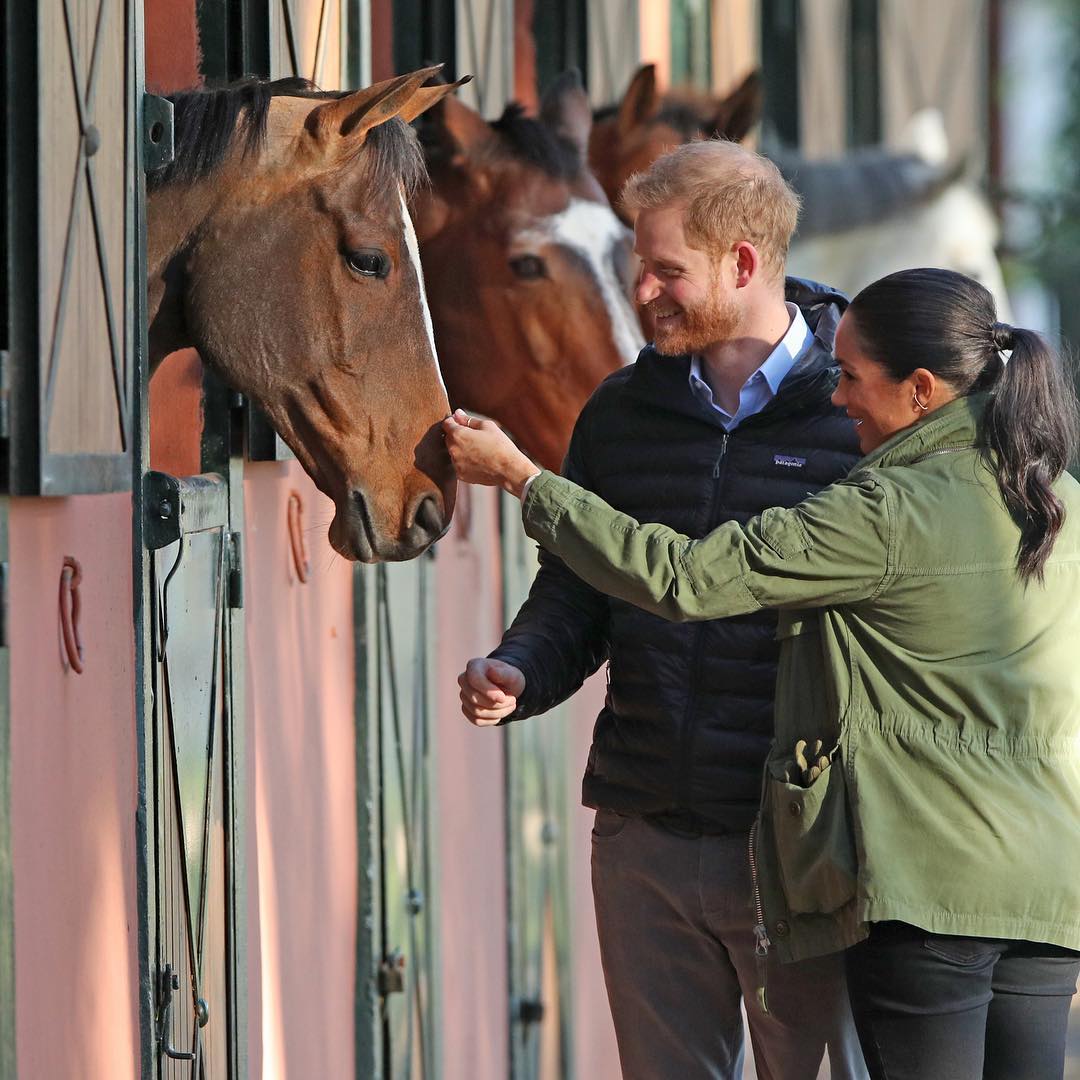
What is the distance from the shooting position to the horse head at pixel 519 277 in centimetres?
469

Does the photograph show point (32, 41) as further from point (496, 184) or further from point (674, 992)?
point (496, 184)

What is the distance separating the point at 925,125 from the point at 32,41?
11828mm

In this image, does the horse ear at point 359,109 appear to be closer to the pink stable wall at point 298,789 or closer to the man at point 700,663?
the man at point 700,663

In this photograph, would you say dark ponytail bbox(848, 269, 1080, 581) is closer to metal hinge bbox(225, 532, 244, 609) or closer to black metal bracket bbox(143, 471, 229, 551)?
black metal bracket bbox(143, 471, 229, 551)

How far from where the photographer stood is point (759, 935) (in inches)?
95.2

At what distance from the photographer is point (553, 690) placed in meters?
2.72

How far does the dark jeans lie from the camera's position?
7.24ft

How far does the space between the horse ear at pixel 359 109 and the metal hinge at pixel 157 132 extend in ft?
0.75

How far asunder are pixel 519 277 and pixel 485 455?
7.32ft

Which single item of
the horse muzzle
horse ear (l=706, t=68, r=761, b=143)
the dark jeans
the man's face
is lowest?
the dark jeans

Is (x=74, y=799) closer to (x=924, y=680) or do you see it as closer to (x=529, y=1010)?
(x=924, y=680)

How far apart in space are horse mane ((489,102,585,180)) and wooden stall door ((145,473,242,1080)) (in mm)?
1864

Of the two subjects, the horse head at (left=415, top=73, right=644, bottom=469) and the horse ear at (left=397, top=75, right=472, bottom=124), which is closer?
the horse ear at (left=397, top=75, right=472, bottom=124)

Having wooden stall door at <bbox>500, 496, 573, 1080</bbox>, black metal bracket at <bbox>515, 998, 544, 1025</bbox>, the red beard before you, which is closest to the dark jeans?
the red beard
